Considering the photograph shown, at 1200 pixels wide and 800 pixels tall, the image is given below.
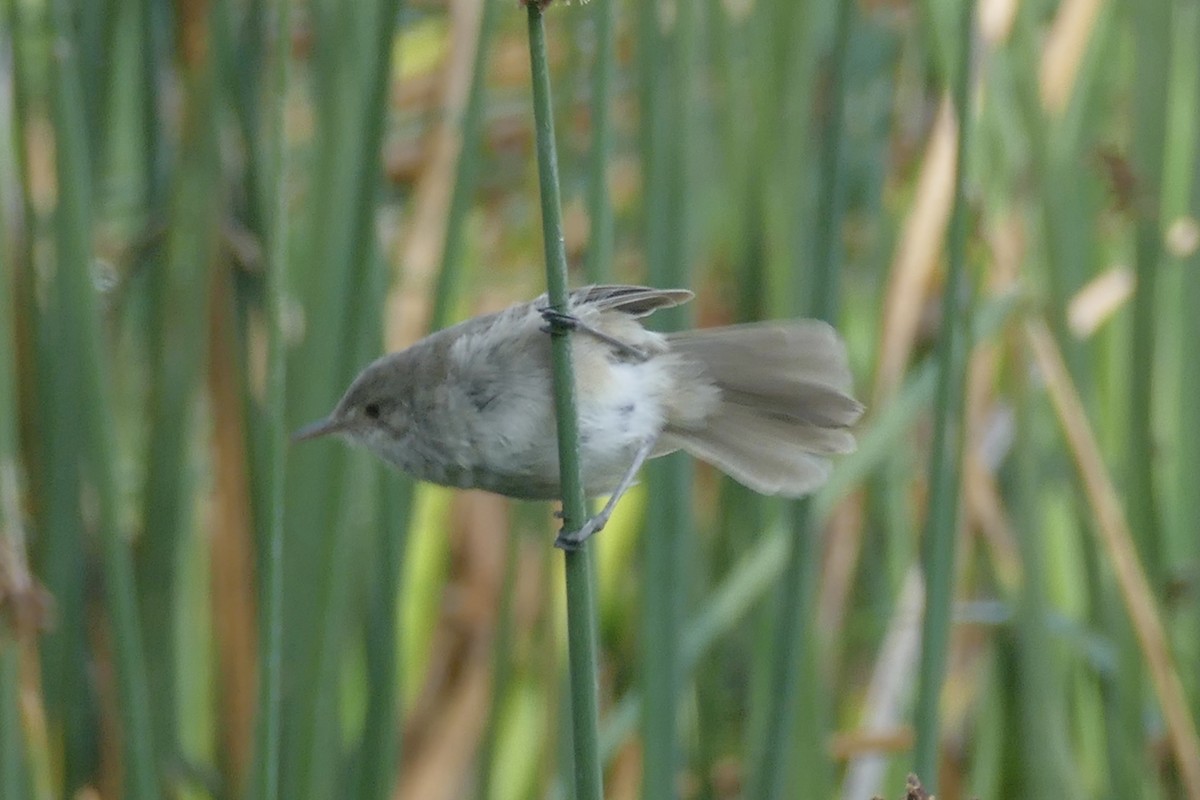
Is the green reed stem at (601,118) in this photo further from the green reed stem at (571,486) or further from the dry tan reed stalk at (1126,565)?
the dry tan reed stalk at (1126,565)

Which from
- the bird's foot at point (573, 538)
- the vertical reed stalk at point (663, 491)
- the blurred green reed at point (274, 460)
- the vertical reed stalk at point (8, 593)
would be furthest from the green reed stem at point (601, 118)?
the vertical reed stalk at point (8, 593)

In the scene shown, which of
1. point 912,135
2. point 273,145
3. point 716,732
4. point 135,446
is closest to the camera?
point 273,145

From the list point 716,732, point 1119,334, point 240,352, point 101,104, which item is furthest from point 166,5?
point 1119,334

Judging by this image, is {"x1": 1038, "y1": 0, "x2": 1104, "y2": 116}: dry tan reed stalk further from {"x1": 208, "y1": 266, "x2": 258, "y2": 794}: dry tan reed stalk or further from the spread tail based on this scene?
{"x1": 208, "y1": 266, "x2": 258, "y2": 794}: dry tan reed stalk

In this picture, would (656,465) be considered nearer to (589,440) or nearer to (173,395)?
(589,440)

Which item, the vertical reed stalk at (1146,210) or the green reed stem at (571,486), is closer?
the green reed stem at (571,486)

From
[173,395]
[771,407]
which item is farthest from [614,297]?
[173,395]

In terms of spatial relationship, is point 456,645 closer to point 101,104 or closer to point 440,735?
point 440,735
